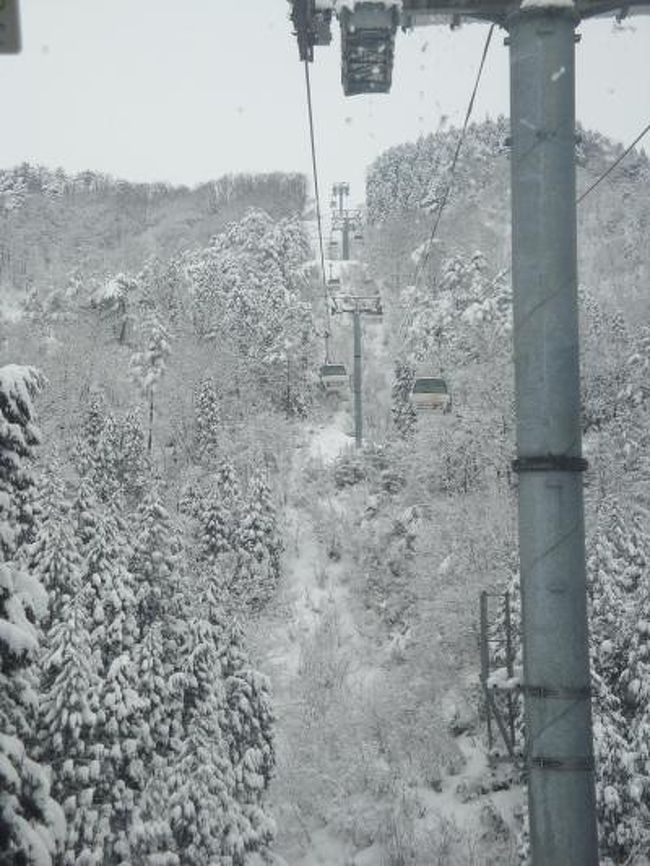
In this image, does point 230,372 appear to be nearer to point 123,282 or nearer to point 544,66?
point 123,282

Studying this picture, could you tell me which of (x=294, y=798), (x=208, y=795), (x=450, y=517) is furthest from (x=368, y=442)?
(x=208, y=795)

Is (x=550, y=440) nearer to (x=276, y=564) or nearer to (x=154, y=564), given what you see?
(x=154, y=564)

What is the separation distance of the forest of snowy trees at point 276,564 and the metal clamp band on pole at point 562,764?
4.22 meters

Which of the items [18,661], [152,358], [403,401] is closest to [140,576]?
[18,661]

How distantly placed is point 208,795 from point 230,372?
4660 centimetres

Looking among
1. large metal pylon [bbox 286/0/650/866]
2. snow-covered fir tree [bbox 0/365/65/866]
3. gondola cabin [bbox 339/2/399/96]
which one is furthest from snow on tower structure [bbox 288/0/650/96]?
snow-covered fir tree [bbox 0/365/65/866]

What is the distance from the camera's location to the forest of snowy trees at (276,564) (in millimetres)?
22734

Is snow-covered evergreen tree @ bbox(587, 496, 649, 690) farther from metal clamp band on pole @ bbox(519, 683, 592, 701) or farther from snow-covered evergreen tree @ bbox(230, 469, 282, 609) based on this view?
metal clamp band on pole @ bbox(519, 683, 592, 701)

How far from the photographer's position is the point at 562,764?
576 centimetres

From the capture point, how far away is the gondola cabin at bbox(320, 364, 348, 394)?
3316 centimetres

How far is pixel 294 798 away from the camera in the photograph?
114 feet

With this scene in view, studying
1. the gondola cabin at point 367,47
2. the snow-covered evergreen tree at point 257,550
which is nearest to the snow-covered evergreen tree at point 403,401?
the snow-covered evergreen tree at point 257,550

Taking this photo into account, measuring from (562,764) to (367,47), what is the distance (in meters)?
5.12

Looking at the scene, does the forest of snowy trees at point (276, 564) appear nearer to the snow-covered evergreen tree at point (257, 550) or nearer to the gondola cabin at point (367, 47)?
the snow-covered evergreen tree at point (257, 550)
